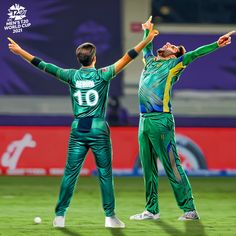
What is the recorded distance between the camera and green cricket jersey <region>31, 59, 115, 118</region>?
9680mm

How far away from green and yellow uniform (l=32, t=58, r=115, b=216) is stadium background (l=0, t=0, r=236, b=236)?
336 centimetres

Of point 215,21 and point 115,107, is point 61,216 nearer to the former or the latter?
point 115,107

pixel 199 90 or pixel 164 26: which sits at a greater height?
pixel 164 26

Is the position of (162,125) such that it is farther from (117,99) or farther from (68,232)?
(117,99)

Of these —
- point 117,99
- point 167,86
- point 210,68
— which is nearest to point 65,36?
point 117,99

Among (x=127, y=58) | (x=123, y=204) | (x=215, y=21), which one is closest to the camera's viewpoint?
(x=127, y=58)

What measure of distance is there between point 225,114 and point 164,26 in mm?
2798

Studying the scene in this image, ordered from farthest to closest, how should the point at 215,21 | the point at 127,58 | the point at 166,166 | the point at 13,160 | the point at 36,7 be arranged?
the point at 215,21, the point at 36,7, the point at 13,160, the point at 166,166, the point at 127,58

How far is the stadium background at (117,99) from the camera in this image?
15.9 metres

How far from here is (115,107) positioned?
19531 mm

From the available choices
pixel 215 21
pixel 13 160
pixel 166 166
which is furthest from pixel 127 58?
pixel 215 21

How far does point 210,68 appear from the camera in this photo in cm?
2331

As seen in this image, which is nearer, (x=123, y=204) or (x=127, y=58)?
(x=127, y=58)

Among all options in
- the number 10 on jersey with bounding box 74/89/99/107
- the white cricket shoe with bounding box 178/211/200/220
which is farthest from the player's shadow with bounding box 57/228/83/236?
the white cricket shoe with bounding box 178/211/200/220
